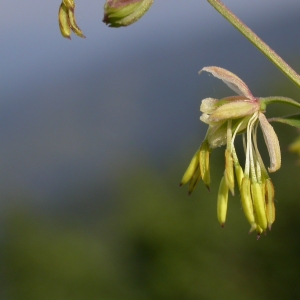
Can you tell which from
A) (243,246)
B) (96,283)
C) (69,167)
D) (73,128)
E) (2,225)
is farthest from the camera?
(73,128)

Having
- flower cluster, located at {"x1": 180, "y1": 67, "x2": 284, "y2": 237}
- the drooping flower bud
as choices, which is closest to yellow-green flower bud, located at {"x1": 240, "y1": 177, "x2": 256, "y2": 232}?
flower cluster, located at {"x1": 180, "y1": 67, "x2": 284, "y2": 237}

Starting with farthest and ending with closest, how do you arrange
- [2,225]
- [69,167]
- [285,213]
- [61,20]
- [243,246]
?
1. [69,167]
2. [2,225]
3. [285,213]
4. [243,246]
5. [61,20]

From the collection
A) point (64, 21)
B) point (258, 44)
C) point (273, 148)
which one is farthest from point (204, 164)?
point (64, 21)

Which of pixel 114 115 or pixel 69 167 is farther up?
pixel 114 115

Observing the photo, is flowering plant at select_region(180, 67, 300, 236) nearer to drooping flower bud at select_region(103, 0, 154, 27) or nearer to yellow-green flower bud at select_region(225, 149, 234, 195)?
yellow-green flower bud at select_region(225, 149, 234, 195)

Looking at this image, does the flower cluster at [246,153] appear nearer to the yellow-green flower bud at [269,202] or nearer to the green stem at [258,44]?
the yellow-green flower bud at [269,202]

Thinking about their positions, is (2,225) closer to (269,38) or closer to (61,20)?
(61,20)

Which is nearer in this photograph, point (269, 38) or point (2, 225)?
point (2, 225)

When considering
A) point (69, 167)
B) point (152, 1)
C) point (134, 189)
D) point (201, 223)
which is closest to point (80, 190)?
point (69, 167)
